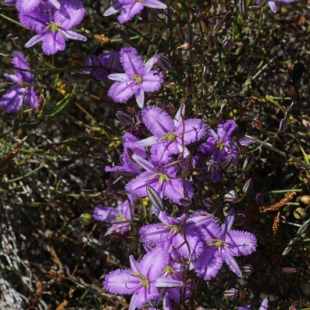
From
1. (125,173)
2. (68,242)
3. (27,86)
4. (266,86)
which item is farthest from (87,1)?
(125,173)

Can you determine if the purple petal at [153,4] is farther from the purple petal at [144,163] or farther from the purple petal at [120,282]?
the purple petal at [120,282]

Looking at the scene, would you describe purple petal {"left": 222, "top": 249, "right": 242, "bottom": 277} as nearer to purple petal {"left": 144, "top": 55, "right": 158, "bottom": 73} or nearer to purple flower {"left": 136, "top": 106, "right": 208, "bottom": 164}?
purple flower {"left": 136, "top": 106, "right": 208, "bottom": 164}

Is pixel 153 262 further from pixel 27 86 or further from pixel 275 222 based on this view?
pixel 27 86

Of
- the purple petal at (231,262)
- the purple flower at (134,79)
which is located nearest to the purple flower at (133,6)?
the purple flower at (134,79)

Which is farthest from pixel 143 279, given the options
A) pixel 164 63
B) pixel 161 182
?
pixel 164 63

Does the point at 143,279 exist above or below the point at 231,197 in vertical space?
below

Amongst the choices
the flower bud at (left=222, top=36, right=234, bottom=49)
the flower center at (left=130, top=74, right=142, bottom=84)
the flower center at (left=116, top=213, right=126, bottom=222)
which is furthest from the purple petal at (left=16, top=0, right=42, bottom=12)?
the flower center at (left=116, top=213, right=126, bottom=222)

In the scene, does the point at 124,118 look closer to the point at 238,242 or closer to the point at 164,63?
the point at 164,63

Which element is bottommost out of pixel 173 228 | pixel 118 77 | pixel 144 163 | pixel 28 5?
pixel 173 228
